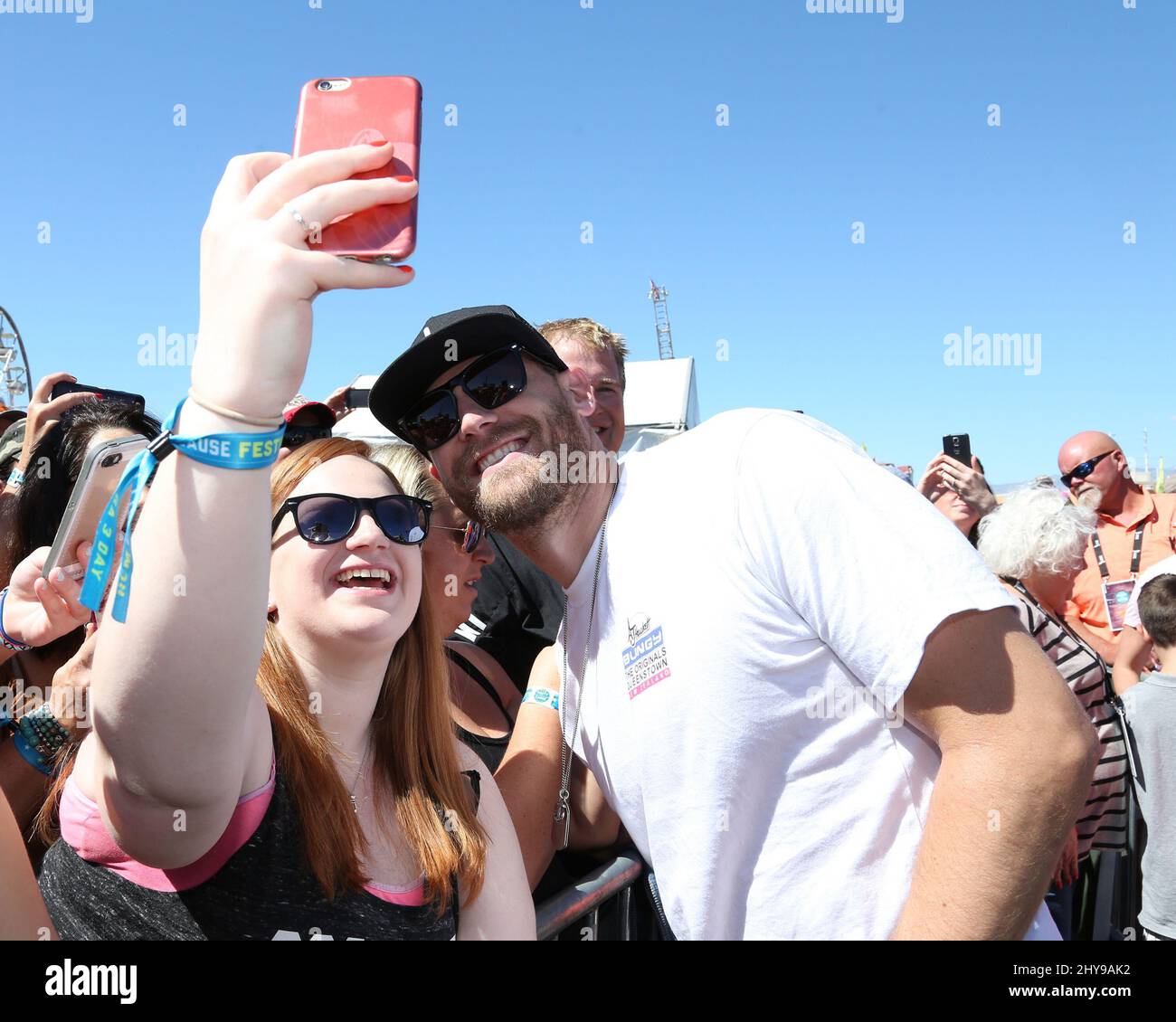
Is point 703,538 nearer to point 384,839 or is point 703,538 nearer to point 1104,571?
point 384,839

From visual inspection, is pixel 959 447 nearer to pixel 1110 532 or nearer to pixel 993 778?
pixel 1110 532

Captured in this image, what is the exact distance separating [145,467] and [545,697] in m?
1.47

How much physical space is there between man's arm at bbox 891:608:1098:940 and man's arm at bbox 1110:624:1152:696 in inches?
148

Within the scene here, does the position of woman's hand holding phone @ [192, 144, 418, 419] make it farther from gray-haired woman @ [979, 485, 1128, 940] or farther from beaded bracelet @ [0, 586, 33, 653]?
gray-haired woman @ [979, 485, 1128, 940]

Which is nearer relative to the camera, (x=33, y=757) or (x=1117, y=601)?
(x=33, y=757)

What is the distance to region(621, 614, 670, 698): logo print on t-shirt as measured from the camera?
1.62 metres

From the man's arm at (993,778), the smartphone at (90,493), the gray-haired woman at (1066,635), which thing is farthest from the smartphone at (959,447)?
the smartphone at (90,493)

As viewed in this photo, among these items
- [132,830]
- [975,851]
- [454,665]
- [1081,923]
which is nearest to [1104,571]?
[1081,923]

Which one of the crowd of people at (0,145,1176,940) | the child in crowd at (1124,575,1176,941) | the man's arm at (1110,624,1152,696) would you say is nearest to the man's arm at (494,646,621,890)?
the crowd of people at (0,145,1176,940)

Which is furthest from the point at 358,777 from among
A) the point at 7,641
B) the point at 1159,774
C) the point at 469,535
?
the point at 1159,774

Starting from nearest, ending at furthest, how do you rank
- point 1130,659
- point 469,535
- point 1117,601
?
point 469,535
point 1130,659
point 1117,601

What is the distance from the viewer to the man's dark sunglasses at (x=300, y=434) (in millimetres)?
2814

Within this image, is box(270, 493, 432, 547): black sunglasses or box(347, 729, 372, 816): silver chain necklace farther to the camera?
box(270, 493, 432, 547): black sunglasses

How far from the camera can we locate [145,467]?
0.92 metres
